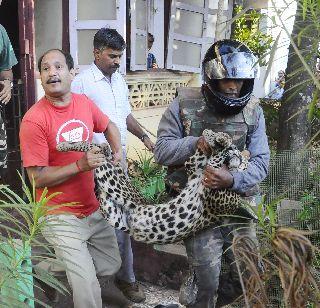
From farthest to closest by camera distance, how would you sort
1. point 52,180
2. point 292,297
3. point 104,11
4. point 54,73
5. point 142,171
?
point 104,11 < point 142,171 < point 54,73 < point 52,180 < point 292,297

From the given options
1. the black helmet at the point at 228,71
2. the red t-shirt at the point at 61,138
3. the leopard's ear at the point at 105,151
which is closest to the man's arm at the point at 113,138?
the red t-shirt at the point at 61,138

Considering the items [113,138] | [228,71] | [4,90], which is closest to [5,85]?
[4,90]

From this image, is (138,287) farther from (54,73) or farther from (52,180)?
(54,73)

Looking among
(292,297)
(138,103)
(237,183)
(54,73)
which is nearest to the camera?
(292,297)

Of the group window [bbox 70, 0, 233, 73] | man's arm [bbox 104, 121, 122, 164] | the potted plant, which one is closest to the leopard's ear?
man's arm [bbox 104, 121, 122, 164]

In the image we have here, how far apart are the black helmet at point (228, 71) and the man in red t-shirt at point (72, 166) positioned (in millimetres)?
740

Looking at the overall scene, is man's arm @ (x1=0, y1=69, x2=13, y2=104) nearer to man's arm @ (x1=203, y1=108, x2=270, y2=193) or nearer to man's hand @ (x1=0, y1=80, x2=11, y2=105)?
man's hand @ (x1=0, y1=80, x2=11, y2=105)

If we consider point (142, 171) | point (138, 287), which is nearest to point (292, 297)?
point (138, 287)

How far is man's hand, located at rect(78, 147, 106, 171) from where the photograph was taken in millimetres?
2979

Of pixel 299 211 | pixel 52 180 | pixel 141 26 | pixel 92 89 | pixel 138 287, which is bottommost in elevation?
pixel 138 287

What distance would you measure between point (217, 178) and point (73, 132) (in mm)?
1034

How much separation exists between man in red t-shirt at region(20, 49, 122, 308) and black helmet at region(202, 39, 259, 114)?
2.43 ft

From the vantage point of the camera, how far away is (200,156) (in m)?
2.97

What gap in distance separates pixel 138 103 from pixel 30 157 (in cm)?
516
